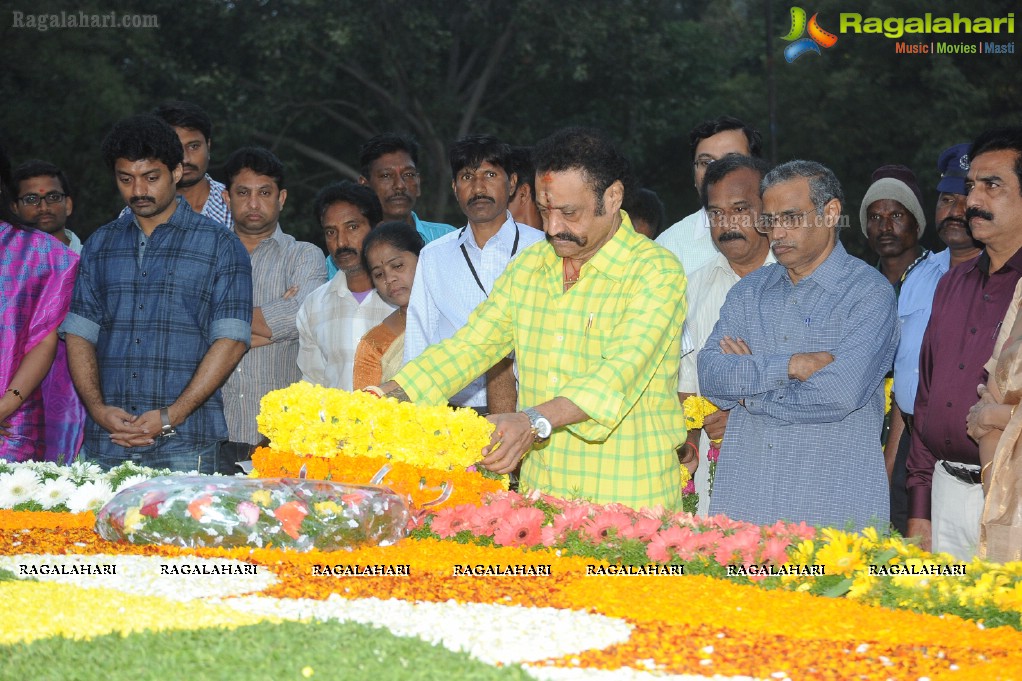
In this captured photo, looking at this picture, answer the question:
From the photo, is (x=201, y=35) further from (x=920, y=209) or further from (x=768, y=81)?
(x=920, y=209)

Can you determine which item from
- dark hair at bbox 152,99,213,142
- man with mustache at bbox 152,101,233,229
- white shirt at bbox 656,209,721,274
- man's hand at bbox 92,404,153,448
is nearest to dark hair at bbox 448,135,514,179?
white shirt at bbox 656,209,721,274

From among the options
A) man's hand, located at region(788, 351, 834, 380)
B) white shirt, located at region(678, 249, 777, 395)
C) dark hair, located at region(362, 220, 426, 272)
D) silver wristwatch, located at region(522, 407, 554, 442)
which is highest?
dark hair, located at region(362, 220, 426, 272)

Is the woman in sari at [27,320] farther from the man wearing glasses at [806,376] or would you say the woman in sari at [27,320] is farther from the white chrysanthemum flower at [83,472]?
the man wearing glasses at [806,376]

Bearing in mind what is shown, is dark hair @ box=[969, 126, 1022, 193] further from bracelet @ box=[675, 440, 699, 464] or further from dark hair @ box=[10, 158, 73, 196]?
dark hair @ box=[10, 158, 73, 196]

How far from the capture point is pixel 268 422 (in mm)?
4434

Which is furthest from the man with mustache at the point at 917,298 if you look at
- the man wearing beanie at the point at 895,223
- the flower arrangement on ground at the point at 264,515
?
the flower arrangement on ground at the point at 264,515

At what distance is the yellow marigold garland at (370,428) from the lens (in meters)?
4.17

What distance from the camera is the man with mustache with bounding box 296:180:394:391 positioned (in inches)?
266

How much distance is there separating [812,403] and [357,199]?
368cm

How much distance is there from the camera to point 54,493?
5020 mm

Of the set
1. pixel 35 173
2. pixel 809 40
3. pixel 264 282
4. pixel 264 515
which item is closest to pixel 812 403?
pixel 264 515

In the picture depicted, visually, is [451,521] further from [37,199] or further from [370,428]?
[37,199]

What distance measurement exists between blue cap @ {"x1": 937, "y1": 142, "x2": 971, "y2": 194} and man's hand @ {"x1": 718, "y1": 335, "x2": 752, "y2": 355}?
207 centimetres

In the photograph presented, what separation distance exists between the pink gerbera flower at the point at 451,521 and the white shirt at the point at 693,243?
2.80 m
